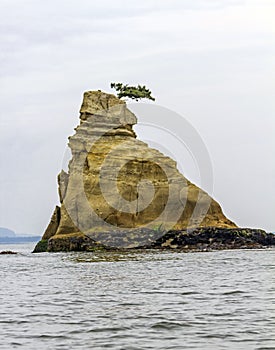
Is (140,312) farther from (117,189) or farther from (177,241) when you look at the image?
(117,189)

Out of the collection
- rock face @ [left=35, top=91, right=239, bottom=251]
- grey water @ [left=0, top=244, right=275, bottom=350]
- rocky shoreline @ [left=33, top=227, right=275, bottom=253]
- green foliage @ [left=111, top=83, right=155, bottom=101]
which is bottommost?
grey water @ [left=0, top=244, right=275, bottom=350]

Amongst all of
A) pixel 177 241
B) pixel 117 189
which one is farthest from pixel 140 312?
pixel 117 189

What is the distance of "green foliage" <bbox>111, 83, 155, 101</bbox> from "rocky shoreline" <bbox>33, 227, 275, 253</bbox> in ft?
72.1

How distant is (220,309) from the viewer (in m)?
21.4

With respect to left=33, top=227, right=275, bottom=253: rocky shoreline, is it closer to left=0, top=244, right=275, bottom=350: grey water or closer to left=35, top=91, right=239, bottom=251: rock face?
left=35, top=91, right=239, bottom=251: rock face

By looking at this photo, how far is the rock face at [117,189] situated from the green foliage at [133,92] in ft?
22.3

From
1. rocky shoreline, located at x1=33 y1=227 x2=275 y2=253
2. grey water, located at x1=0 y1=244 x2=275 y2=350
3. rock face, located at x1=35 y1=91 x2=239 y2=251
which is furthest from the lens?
rock face, located at x1=35 y1=91 x2=239 y2=251

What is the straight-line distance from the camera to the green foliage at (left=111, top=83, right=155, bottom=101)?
92.6 metres

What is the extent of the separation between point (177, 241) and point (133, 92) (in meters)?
24.5

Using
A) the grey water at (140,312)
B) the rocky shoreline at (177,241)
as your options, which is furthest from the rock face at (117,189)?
the grey water at (140,312)

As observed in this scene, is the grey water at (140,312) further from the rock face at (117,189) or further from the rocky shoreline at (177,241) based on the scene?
the rock face at (117,189)

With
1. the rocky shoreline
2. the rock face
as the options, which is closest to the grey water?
the rocky shoreline

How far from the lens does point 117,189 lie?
80.6 m

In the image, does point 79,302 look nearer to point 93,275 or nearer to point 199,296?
point 199,296
